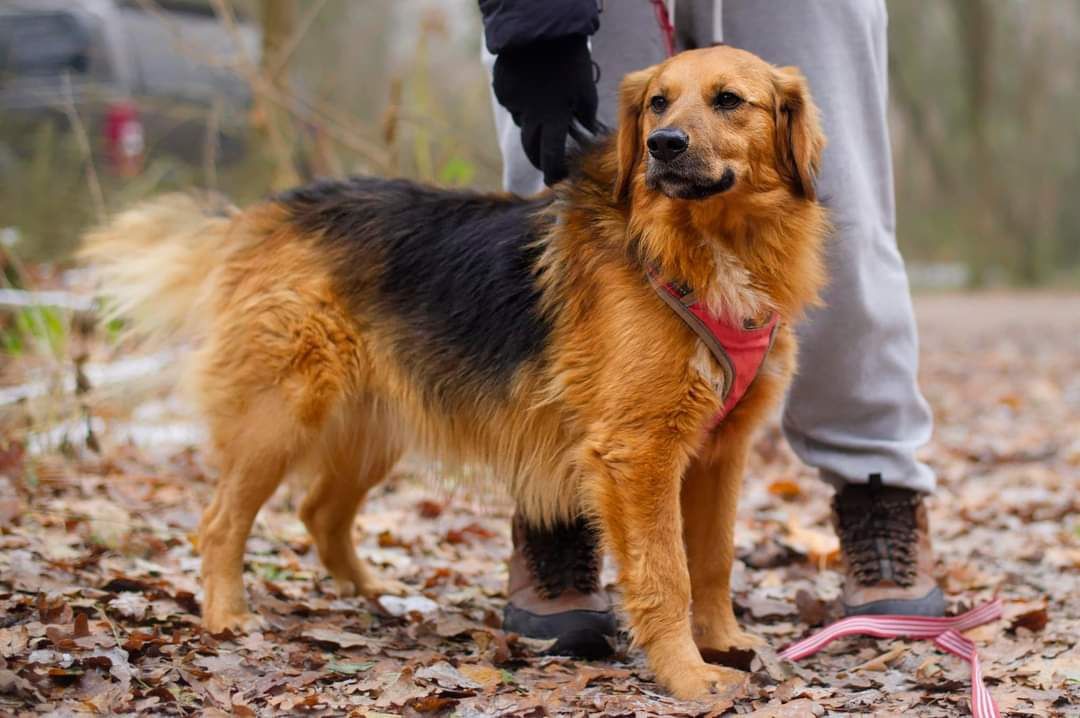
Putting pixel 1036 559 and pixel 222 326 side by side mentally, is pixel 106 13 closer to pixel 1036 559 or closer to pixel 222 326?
pixel 222 326

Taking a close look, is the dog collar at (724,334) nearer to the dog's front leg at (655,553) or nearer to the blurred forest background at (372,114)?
the dog's front leg at (655,553)

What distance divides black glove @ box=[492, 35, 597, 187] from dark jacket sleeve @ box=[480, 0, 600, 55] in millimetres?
49

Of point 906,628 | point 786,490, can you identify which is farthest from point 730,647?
point 786,490

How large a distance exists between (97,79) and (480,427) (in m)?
8.01

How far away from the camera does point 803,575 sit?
423 cm

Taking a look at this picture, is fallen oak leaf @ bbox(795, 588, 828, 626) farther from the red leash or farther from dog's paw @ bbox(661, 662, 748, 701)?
the red leash

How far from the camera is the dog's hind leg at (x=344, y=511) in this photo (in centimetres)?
396

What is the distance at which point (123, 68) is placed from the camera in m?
10.4

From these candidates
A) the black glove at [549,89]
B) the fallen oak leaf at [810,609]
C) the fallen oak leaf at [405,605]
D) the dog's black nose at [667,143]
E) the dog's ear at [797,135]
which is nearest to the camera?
the dog's black nose at [667,143]

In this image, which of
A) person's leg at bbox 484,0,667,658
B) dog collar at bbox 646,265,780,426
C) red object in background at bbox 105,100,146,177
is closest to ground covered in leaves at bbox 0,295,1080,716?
person's leg at bbox 484,0,667,658

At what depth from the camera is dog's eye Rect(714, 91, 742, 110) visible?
300cm

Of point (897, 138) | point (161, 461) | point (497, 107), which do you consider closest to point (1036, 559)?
point (497, 107)

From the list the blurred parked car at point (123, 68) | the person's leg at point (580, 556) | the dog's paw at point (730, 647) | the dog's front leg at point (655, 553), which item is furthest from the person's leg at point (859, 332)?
the blurred parked car at point (123, 68)

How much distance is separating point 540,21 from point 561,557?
1.62 meters
